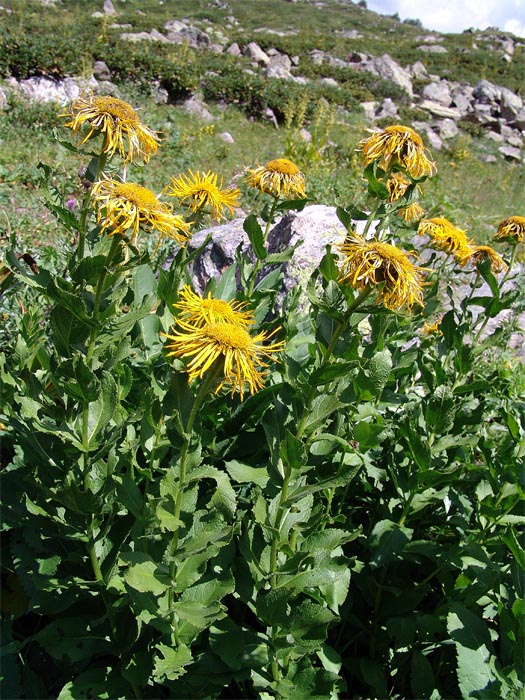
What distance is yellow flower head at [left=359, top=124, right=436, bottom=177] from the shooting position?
2.03 meters

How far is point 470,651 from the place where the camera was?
1.72m

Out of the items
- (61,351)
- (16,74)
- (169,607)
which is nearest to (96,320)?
(61,351)

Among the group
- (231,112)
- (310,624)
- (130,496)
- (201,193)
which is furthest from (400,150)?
(231,112)

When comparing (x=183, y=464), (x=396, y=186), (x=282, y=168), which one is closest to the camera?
(x=183, y=464)

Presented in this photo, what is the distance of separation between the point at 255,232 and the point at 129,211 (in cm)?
66

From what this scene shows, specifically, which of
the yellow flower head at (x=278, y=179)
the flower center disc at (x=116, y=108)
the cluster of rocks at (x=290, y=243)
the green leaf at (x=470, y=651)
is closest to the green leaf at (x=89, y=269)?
the flower center disc at (x=116, y=108)

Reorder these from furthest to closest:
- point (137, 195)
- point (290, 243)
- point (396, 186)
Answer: point (290, 243) → point (396, 186) → point (137, 195)

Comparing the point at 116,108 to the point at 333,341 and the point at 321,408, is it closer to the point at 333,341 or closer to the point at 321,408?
the point at 333,341

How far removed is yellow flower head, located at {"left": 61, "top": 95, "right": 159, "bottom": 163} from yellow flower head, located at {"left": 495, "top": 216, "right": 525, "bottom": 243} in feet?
5.59

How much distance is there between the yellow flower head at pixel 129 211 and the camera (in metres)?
1.44

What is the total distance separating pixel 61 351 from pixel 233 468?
2.11 feet

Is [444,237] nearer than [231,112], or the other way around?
[444,237]

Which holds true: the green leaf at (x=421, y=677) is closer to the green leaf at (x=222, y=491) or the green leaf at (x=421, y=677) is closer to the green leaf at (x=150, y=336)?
the green leaf at (x=222, y=491)

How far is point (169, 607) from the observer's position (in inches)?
62.6
